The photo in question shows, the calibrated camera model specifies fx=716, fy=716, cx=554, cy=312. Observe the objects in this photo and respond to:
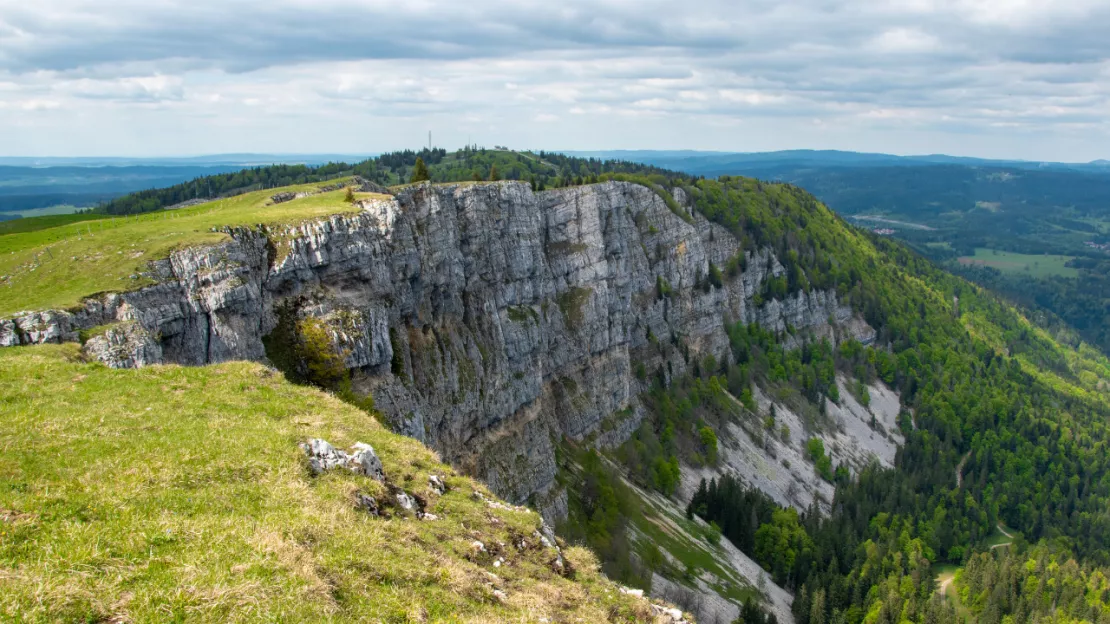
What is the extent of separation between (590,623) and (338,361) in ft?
153


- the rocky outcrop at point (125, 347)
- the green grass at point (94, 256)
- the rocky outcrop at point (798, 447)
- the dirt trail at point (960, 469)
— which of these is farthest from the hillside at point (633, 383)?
the dirt trail at point (960, 469)

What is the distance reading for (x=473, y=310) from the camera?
94.1 meters

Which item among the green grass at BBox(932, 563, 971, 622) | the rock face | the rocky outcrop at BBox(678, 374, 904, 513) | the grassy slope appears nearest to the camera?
the grassy slope

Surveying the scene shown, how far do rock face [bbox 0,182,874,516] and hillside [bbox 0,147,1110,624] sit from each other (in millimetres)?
311

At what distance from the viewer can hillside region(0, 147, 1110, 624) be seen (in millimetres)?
64375

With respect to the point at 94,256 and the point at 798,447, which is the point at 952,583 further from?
the point at 94,256

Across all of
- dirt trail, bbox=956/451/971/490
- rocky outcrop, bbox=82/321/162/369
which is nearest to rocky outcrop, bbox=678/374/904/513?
dirt trail, bbox=956/451/971/490

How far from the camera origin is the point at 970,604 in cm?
11394

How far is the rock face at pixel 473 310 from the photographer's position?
188 feet

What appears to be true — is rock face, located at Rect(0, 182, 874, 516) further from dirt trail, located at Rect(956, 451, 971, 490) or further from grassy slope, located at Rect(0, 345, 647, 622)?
dirt trail, located at Rect(956, 451, 971, 490)

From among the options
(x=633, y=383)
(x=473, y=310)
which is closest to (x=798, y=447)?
(x=633, y=383)

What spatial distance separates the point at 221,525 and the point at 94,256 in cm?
4480

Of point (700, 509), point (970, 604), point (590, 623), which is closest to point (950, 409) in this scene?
point (970, 604)

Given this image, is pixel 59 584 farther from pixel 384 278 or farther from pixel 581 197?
pixel 581 197
